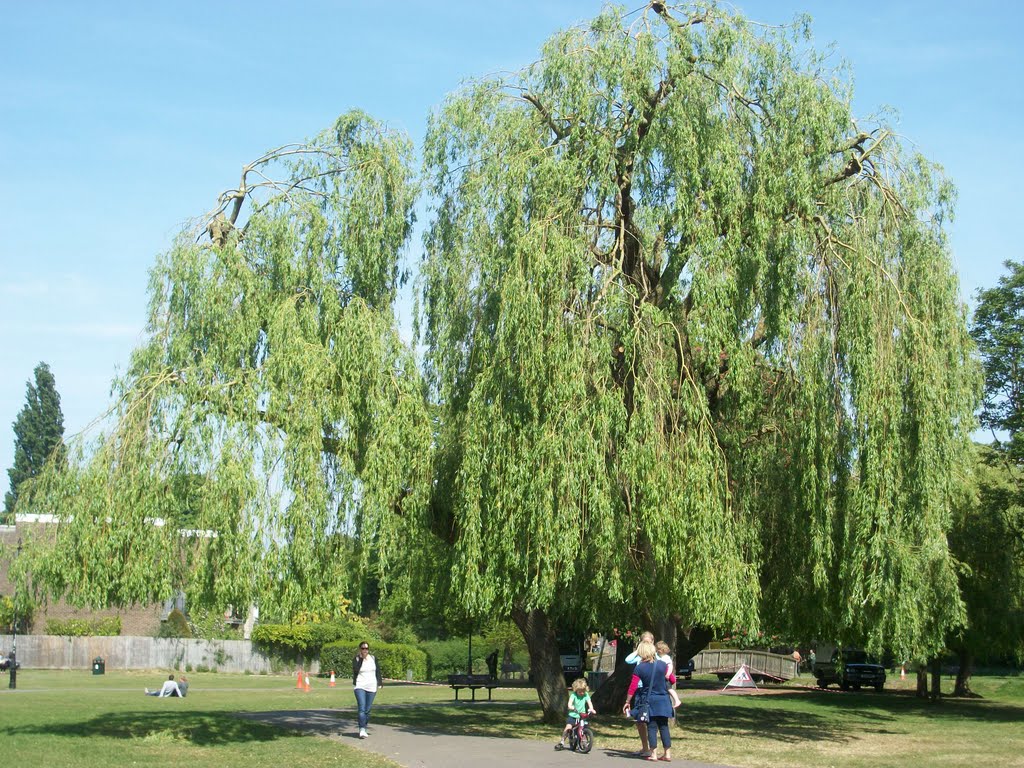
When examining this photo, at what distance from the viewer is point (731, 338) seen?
16297 mm

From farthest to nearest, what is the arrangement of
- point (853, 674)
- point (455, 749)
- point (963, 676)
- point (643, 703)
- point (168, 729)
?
point (853, 674) < point (963, 676) < point (168, 729) < point (455, 749) < point (643, 703)

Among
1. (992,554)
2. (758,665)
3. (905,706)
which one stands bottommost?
(758,665)

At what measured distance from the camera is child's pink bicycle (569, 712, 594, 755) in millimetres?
15320

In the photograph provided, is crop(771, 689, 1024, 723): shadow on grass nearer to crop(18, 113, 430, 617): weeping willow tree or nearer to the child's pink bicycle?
the child's pink bicycle

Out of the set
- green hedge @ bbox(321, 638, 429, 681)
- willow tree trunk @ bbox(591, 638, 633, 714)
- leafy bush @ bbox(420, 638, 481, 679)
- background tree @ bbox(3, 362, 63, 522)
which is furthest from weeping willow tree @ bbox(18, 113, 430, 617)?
background tree @ bbox(3, 362, 63, 522)

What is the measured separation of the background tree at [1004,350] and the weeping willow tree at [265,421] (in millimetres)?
17199

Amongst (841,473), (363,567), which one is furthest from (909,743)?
(363,567)

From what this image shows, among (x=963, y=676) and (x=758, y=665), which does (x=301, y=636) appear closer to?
(x=758, y=665)

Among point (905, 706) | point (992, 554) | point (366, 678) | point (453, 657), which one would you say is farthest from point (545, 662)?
point (453, 657)

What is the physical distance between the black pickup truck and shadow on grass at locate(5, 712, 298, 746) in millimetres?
26939

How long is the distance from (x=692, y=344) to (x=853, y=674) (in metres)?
28.7

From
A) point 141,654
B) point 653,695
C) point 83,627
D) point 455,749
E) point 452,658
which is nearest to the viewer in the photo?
point 653,695

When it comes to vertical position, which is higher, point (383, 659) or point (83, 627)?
point (83, 627)

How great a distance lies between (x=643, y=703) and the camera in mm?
14367
